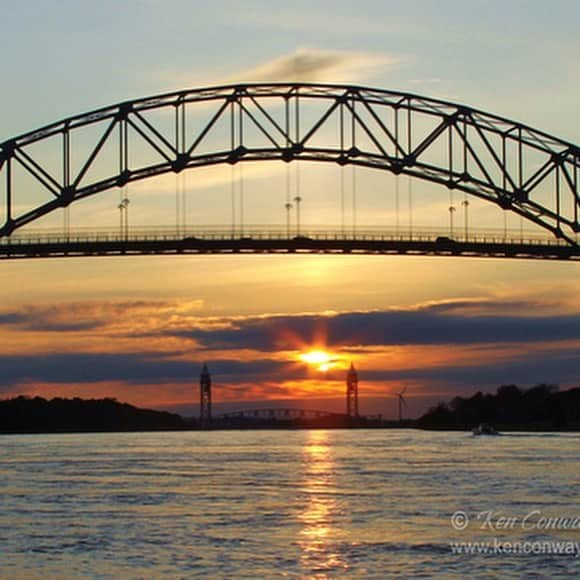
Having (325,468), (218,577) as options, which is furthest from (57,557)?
(325,468)

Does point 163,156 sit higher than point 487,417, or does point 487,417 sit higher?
point 163,156

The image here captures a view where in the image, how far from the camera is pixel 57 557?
2836cm

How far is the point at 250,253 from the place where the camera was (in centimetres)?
7088

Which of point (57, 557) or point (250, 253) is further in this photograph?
point (250, 253)

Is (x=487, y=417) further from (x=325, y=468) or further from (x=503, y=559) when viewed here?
(x=503, y=559)

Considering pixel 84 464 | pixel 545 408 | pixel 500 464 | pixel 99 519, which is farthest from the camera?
pixel 545 408

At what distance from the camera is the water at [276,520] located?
27.1 meters

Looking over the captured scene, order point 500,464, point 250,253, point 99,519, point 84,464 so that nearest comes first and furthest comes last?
point 99,519, point 500,464, point 84,464, point 250,253

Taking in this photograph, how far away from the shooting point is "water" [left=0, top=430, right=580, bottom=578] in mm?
27141

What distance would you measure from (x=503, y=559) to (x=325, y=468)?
33294mm

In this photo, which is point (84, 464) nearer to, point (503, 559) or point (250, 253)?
point (250, 253)

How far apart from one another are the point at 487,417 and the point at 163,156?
10520 cm

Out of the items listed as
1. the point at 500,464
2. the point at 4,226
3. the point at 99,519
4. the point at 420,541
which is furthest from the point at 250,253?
the point at 420,541

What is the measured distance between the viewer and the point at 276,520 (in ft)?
114
